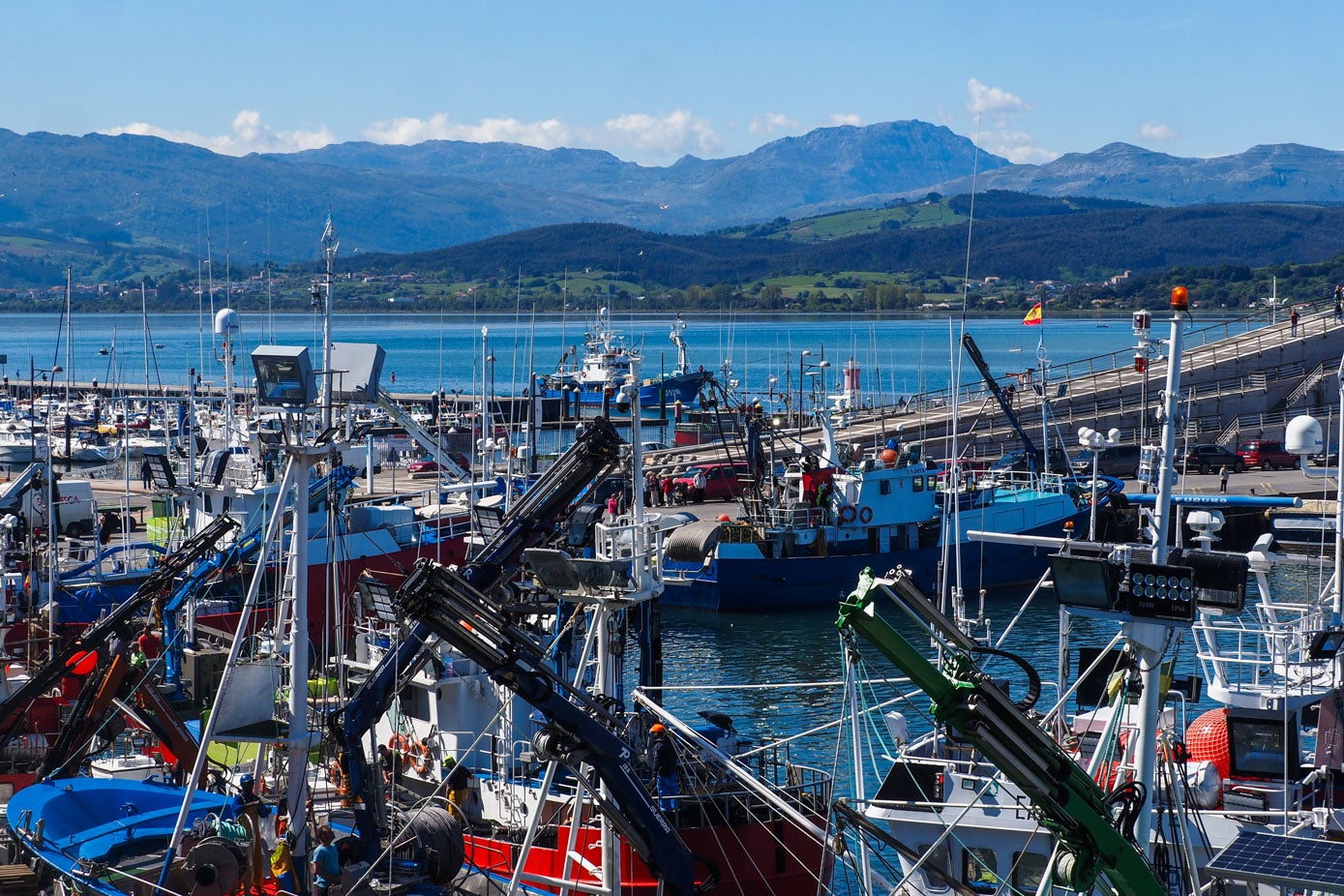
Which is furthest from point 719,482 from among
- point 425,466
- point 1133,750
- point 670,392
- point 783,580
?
point 670,392

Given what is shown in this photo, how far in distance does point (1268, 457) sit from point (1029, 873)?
45.6 metres

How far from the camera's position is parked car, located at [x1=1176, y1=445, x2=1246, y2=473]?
56.4 metres

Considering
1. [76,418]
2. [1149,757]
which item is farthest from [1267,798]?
[76,418]

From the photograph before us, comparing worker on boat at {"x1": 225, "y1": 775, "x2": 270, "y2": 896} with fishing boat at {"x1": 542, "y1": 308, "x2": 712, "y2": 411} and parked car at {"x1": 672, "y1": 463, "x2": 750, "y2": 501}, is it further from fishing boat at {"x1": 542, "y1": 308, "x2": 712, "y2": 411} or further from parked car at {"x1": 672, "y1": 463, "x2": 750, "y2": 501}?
fishing boat at {"x1": 542, "y1": 308, "x2": 712, "y2": 411}

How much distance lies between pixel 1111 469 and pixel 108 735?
1815 inches

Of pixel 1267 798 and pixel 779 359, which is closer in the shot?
pixel 1267 798

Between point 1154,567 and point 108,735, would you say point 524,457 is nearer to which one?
point 108,735

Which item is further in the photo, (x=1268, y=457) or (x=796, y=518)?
(x=1268, y=457)

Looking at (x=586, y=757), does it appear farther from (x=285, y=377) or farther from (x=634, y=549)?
(x=285, y=377)

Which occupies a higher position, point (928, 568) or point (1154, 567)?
point (1154, 567)

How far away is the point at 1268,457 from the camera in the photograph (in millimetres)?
57688

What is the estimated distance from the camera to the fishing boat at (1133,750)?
11.9 meters

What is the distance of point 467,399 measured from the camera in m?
101

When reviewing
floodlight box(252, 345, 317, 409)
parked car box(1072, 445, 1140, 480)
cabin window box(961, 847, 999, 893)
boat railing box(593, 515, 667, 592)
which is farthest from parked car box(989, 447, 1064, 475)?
floodlight box(252, 345, 317, 409)
